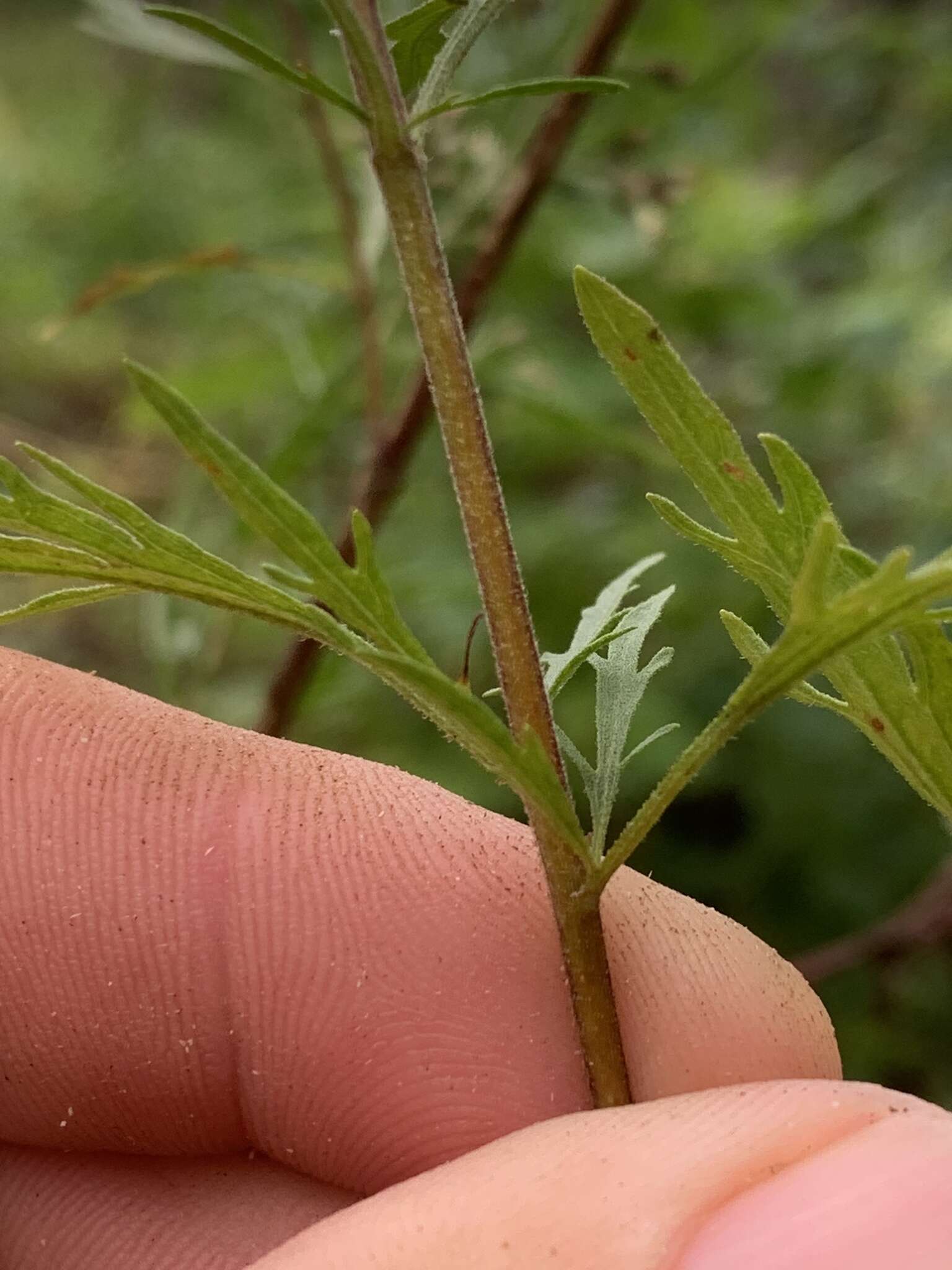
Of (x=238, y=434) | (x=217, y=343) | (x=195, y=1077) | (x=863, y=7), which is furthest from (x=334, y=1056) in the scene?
(x=863, y=7)

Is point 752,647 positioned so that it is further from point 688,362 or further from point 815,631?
point 688,362

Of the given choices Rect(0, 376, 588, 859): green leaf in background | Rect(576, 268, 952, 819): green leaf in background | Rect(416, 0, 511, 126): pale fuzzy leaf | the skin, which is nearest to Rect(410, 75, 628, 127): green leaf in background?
Rect(416, 0, 511, 126): pale fuzzy leaf

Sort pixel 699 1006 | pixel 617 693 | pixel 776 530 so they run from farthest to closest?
pixel 699 1006, pixel 617 693, pixel 776 530

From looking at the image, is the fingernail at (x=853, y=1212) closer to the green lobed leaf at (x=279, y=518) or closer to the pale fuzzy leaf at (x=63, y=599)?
the green lobed leaf at (x=279, y=518)

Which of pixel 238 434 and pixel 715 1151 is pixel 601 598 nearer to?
pixel 715 1151

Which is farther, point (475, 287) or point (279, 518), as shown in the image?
point (475, 287)

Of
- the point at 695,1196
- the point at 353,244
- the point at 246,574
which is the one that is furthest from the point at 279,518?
the point at 353,244
